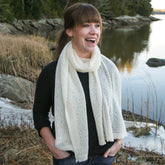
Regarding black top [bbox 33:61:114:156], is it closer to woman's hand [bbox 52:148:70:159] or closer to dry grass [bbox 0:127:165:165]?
woman's hand [bbox 52:148:70:159]

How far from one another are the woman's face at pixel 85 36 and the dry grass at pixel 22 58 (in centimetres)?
475

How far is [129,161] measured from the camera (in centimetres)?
228

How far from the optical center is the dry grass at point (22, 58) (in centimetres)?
604

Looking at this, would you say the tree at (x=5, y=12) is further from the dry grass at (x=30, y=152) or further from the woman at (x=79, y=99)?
the woman at (x=79, y=99)

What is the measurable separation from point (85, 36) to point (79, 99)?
13.8 inches

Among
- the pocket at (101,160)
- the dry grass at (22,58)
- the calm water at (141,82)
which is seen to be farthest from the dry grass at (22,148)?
the dry grass at (22,58)

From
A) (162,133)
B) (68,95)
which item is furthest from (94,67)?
(162,133)

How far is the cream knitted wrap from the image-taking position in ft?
3.87

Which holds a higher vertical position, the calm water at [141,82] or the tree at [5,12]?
the tree at [5,12]

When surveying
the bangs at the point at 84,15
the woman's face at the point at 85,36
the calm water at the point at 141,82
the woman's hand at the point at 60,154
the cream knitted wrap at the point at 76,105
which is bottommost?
the calm water at the point at 141,82

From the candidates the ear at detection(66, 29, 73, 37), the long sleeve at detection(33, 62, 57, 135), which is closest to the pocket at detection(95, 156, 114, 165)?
the long sleeve at detection(33, 62, 57, 135)

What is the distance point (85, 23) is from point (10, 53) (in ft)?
18.8

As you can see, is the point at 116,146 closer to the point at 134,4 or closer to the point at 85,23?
the point at 85,23

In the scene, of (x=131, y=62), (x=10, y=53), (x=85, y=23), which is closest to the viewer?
(x=85, y=23)
